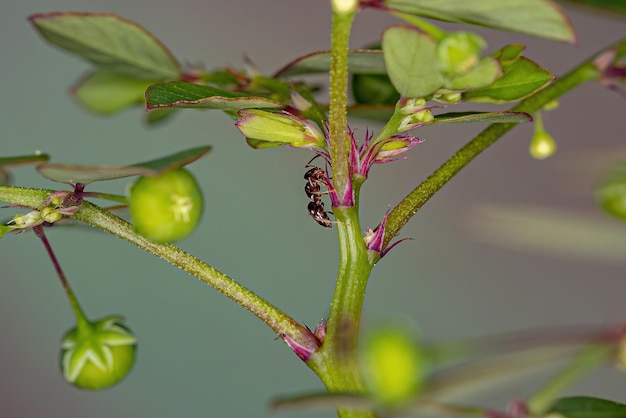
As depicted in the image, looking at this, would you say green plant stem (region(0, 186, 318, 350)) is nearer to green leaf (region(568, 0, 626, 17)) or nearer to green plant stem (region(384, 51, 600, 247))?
green plant stem (region(384, 51, 600, 247))

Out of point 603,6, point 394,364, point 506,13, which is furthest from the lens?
point 603,6

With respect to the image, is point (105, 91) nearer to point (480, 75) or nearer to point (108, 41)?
point (108, 41)

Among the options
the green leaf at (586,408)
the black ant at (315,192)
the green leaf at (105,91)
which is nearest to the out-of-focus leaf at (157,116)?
the green leaf at (105,91)

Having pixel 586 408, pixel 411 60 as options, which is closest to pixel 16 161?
pixel 411 60

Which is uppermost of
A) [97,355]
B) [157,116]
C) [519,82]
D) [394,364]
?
[157,116]

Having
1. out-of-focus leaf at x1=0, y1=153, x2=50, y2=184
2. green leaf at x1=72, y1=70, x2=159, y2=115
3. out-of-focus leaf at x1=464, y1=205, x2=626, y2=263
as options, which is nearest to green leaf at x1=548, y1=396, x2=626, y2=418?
out-of-focus leaf at x1=464, y1=205, x2=626, y2=263

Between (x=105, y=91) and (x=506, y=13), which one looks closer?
(x=506, y=13)

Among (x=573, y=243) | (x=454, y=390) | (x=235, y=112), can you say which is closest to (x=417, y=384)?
(x=454, y=390)
